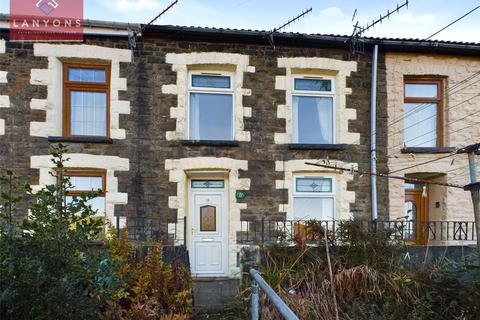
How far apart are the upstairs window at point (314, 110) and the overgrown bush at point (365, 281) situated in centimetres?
379

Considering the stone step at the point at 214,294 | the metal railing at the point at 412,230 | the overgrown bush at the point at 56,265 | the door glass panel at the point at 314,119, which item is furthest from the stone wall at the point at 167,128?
the overgrown bush at the point at 56,265

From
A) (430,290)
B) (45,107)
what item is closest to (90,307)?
(430,290)

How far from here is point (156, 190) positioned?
26.3ft

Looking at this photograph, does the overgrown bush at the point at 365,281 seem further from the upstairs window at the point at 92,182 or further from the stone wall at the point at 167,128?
the upstairs window at the point at 92,182

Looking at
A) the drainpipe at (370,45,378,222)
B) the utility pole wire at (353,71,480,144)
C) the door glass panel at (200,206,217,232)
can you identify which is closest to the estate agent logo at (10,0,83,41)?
the door glass panel at (200,206,217,232)

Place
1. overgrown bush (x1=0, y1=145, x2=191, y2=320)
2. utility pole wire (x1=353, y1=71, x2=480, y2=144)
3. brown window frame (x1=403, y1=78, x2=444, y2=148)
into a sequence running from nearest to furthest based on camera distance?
overgrown bush (x1=0, y1=145, x2=191, y2=320) → utility pole wire (x1=353, y1=71, x2=480, y2=144) → brown window frame (x1=403, y1=78, x2=444, y2=148)

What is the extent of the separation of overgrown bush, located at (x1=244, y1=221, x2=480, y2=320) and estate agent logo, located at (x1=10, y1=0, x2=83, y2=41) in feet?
20.1

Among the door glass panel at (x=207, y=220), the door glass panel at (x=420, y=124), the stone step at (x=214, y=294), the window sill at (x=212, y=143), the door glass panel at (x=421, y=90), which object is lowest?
the stone step at (x=214, y=294)

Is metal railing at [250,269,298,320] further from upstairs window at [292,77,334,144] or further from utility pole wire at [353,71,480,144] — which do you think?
utility pole wire at [353,71,480,144]

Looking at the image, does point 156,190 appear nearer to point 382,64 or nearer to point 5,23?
point 5,23

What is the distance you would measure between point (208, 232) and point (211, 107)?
2831 mm

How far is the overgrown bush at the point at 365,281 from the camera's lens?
428 cm

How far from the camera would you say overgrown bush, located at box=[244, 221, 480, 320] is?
4281mm

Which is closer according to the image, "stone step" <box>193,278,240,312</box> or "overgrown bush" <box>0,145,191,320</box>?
"overgrown bush" <box>0,145,191,320</box>
